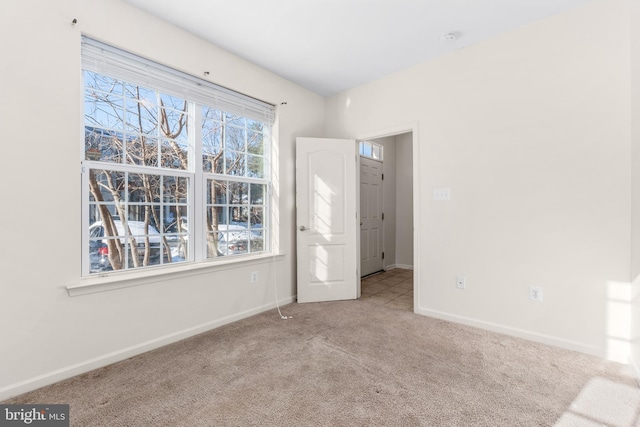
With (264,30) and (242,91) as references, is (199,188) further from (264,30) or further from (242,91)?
(264,30)

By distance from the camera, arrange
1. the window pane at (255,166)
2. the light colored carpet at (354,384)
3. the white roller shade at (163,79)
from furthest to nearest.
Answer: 1. the window pane at (255,166)
2. the white roller shade at (163,79)
3. the light colored carpet at (354,384)

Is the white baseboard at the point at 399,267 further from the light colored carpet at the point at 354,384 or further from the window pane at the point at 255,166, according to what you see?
the window pane at the point at 255,166

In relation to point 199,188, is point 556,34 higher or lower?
higher

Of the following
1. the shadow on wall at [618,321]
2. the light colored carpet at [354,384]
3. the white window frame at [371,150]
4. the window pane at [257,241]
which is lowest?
the light colored carpet at [354,384]

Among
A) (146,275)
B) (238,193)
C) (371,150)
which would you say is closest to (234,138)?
(238,193)

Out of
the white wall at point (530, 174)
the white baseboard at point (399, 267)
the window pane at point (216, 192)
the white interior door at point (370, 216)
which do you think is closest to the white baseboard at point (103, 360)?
the window pane at point (216, 192)

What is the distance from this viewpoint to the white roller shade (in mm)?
2225

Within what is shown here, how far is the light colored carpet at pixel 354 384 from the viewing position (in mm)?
1627

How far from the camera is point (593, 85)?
230 centimetres

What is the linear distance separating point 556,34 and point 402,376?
9.67 ft

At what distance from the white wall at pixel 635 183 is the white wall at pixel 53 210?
345cm

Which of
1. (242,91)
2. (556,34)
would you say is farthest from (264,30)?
(556,34)

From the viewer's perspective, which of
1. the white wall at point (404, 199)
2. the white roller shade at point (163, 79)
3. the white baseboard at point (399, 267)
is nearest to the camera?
the white roller shade at point (163, 79)

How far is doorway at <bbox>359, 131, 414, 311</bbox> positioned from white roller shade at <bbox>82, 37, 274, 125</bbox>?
2133 millimetres
